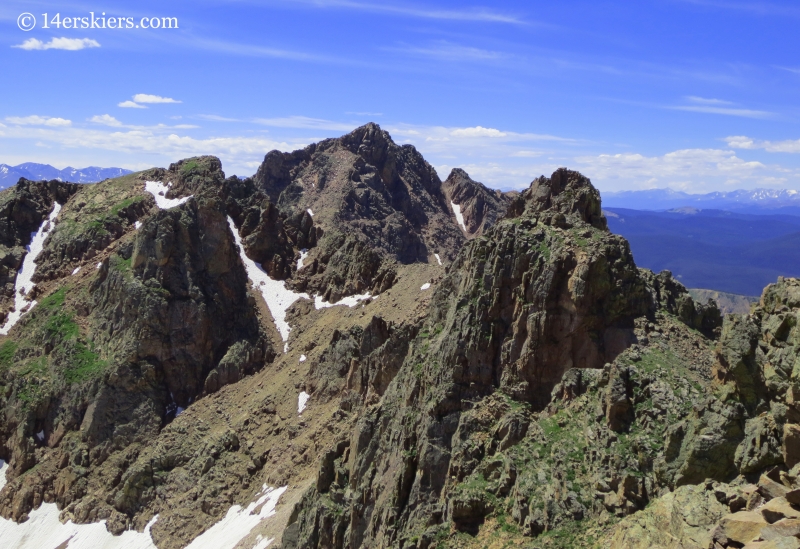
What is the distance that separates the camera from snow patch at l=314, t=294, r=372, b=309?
10325 centimetres

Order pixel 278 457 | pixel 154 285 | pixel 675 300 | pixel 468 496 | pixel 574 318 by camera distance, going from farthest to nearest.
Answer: pixel 154 285, pixel 278 457, pixel 675 300, pixel 574 318, pixel 468 496

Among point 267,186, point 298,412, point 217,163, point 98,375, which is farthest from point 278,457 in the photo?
point 267,186

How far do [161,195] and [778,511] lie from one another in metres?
122

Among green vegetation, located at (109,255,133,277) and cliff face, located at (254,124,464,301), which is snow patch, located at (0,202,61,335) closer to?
green vegetation, located at (109,255,133,277)

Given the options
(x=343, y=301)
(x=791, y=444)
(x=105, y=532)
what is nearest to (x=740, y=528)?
(x=791, y=444)

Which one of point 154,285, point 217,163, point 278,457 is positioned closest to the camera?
point 278,457

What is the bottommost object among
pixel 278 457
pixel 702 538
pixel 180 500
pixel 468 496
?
pixel 180 500

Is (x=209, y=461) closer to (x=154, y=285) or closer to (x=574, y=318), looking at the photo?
(x=154, y=285)

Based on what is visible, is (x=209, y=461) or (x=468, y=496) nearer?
(x=468, y=496)

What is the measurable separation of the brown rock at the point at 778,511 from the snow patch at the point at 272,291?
89.7 meters

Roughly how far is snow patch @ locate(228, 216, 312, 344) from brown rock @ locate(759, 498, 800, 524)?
89722 millimetres

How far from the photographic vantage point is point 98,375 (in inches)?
3816

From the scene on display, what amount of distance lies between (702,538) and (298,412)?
63.2m

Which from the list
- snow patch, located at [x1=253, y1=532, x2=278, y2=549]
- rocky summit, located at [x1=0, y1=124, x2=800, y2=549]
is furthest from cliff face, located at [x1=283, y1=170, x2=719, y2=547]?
snow patch, located at [x1=253, y1=532, x2=278, y2=549]
